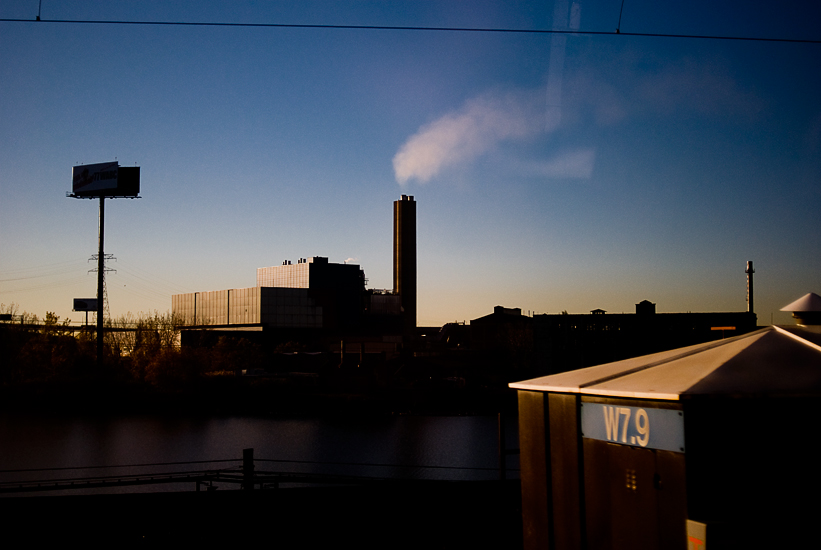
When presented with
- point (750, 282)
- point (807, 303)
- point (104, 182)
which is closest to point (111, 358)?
point (104, 182)

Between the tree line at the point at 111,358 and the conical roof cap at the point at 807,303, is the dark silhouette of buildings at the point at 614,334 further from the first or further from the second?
Result: the conical roof cap at the point at 807,303

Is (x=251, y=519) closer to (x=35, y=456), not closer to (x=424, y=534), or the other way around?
(x=424, y=534)

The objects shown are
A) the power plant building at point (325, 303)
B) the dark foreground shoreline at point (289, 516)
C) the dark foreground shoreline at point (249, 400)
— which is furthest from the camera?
the power plant building at point (325, 303)

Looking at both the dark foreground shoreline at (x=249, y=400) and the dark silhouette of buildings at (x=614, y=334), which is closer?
the dark silhouette of buildings at (x=614, y=334)

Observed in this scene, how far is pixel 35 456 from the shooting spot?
35.2 meters

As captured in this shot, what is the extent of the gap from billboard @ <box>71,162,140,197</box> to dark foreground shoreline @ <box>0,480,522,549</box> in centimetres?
4990

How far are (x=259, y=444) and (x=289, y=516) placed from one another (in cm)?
2350

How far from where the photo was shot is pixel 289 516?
50.4 feet

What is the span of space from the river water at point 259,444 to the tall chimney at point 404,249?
3544 centimetres

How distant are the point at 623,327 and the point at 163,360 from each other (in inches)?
1563

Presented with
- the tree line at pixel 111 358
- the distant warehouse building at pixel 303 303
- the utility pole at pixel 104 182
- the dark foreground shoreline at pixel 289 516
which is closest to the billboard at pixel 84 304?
the distant warehouse building at pixel 303 303

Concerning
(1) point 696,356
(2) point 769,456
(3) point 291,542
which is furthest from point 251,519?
(2) point 769,456

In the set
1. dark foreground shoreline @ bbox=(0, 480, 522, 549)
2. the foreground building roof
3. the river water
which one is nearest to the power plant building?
the river water

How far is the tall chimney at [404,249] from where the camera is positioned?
82.6 meters
